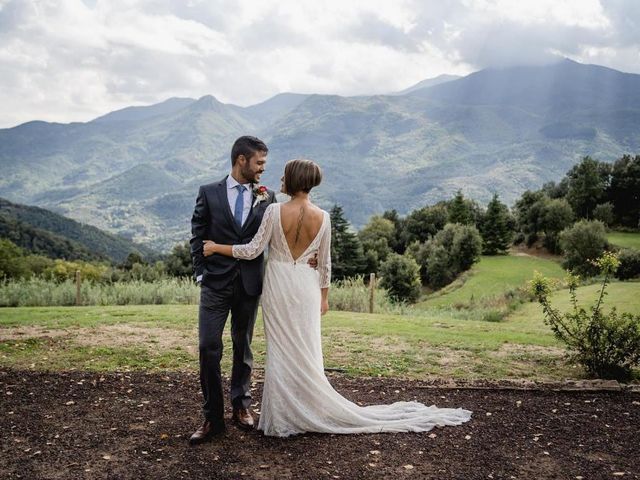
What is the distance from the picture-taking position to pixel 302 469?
4848 millimetres

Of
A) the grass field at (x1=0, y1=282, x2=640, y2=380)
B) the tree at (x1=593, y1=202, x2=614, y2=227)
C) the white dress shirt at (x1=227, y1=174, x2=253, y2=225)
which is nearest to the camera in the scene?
the white dress shirt at (x1=227, y1=174, x2=253, y2=225)

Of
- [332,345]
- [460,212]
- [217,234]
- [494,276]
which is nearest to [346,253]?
[494,276]

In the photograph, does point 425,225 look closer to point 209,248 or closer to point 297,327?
point 297,327

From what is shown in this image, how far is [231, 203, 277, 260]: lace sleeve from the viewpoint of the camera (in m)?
5.39

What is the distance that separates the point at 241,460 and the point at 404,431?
178 cm

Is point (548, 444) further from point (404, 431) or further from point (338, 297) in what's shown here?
point (338, 297)

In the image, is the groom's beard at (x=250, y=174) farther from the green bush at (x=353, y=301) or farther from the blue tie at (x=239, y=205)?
the green bush at (x=353, y=301)

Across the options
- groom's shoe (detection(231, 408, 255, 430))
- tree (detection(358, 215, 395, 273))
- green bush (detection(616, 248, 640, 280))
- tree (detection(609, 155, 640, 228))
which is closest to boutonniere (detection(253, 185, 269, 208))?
groom's shoe (detection(231, 408, 255, 430))

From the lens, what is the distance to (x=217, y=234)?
18.1 feet

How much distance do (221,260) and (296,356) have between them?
1264 mm

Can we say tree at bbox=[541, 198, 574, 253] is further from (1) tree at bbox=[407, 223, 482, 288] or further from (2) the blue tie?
(2) the blue tie

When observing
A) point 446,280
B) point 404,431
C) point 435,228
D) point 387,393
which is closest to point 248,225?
point 404,431

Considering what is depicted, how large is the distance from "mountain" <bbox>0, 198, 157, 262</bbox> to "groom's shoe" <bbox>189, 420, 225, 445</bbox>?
8701 centimetres

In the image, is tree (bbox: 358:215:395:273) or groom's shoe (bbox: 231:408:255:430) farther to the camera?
tree (bbox: 358:215:395:273)
